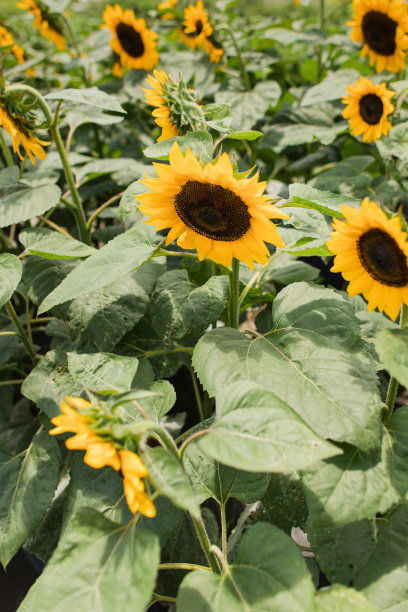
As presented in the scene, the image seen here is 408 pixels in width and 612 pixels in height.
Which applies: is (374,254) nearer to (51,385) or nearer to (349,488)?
(349,488)

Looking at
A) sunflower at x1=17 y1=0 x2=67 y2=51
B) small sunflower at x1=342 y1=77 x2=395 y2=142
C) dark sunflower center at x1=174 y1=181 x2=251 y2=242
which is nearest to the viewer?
dark sunflower center at x1=174 y1=181 x2=251 y2=242

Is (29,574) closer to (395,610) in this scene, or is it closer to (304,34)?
(395,610)

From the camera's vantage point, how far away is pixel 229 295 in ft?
3.32

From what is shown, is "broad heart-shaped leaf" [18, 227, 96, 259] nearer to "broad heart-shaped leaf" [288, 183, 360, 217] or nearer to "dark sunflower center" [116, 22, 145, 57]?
"broad heart-shaped leaf" [288, 183, 360, 217]

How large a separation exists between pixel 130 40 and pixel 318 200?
1.43m

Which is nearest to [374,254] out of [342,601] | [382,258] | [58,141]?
[382,258]

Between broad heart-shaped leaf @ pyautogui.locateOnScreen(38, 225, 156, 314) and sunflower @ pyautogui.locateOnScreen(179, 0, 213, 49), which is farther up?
sunflower @ pyautogui.locateOnScreen(179, 0, 213, 49)

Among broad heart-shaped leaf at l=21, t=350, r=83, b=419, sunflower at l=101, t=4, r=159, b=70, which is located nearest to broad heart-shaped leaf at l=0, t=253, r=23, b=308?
broad heart-shaped leaf at l=21, t=350, r=83, b=419

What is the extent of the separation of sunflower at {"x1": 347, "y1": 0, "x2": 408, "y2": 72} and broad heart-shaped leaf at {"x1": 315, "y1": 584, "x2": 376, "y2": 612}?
160cm

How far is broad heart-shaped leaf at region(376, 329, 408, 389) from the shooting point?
67cm

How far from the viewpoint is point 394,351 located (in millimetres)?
700

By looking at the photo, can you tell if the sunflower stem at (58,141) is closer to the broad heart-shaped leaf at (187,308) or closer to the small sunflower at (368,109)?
the broad heart-shaped leaf at (187,308)

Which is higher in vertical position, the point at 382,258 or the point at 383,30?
the point at 383,30

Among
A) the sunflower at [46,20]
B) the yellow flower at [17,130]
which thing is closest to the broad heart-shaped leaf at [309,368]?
the yellow flower at [17,130]
